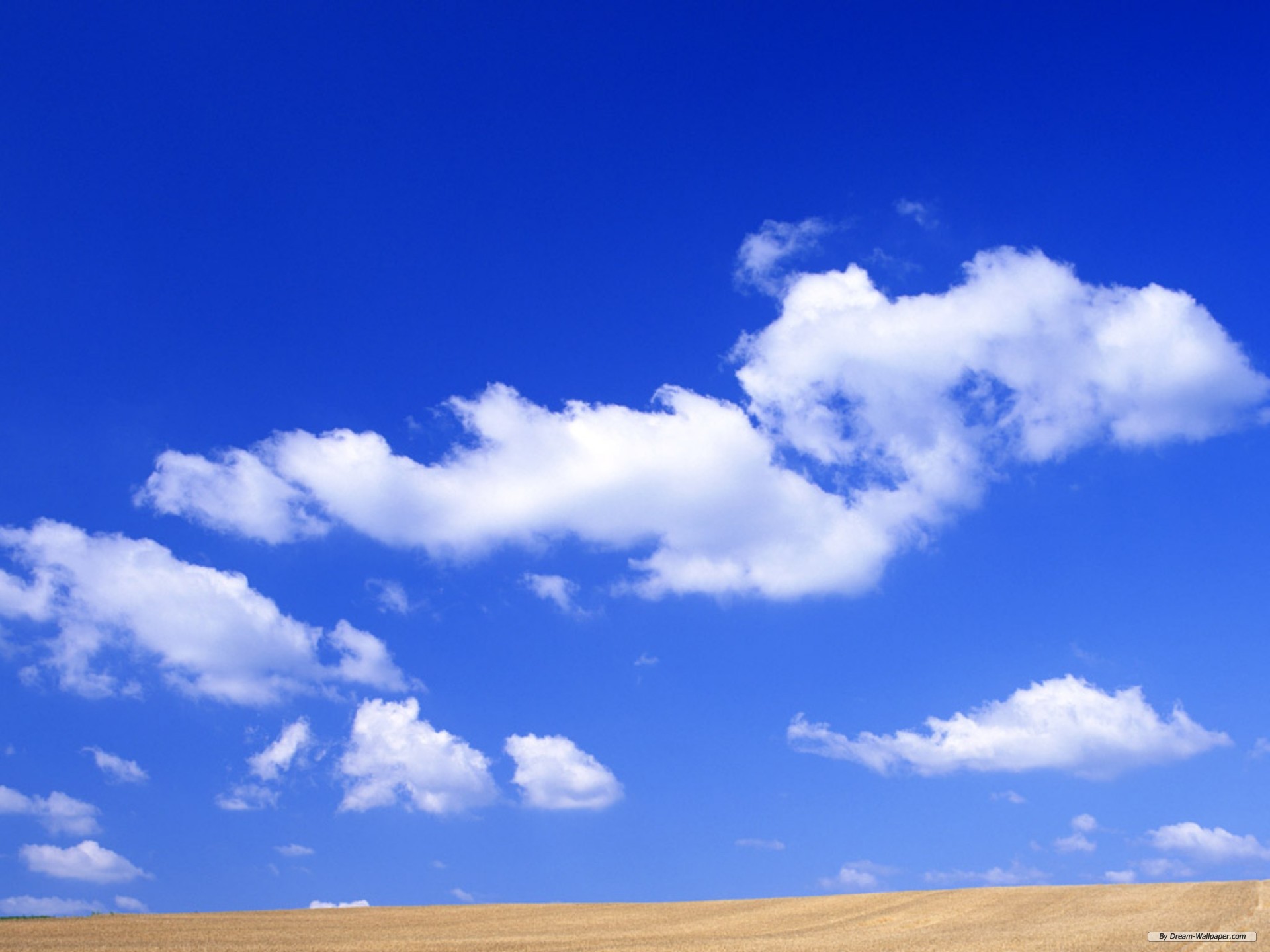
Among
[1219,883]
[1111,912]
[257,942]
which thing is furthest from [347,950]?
[1219,883]

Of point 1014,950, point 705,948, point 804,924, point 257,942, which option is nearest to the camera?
point 1014,950

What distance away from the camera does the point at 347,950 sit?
1203 inches

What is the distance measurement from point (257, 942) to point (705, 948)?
1499cm

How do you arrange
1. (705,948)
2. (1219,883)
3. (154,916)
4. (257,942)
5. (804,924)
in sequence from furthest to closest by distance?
(1219,883) → (154,916) → (804,924) → (257,942) → (705,948)

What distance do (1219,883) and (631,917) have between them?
3077cm

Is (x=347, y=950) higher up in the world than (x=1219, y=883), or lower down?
higher up

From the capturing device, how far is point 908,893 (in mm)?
51062

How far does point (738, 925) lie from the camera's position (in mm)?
40344

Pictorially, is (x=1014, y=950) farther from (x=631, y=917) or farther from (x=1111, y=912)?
(x=631, y=917)

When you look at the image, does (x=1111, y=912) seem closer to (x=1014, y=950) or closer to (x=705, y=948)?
(x=1014, y=950)

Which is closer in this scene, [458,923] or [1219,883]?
[458,923]

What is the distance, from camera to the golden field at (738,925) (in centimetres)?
3080

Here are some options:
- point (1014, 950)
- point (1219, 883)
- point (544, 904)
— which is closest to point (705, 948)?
point (1014, 950)

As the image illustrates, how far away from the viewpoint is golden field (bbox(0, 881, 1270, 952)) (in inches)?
1212
